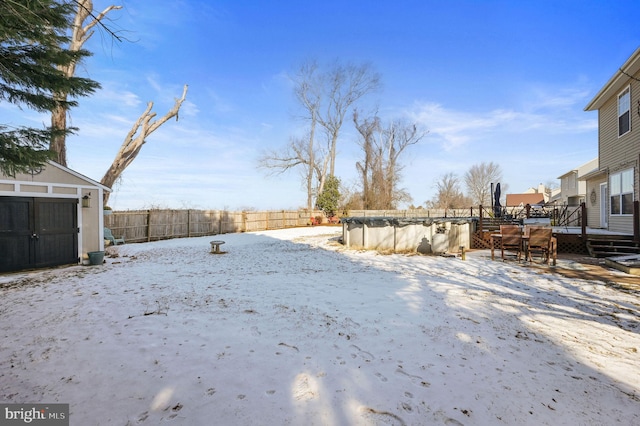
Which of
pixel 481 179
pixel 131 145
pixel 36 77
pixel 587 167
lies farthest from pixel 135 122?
pixel 481 179

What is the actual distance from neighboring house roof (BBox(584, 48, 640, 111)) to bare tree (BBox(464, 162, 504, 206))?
104 feet

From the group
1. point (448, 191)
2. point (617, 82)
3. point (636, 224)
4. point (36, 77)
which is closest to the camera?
point (36, 77)

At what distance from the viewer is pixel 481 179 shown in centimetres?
4209

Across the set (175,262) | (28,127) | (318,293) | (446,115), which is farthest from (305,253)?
(446,115)

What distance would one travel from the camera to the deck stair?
8195mm

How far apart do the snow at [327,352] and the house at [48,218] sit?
7.00ft

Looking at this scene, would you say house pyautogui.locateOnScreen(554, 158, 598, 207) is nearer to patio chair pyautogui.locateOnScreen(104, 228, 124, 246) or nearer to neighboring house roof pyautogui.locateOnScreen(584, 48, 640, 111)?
neighboring house roof pyautogui.locateOnScreen(584, 48, 640, 111)

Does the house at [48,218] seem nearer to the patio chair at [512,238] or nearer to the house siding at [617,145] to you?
the patio chair at [512,238]

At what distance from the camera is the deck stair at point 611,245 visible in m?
8.20

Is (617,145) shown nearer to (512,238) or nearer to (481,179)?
(512,238)

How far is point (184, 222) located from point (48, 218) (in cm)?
869

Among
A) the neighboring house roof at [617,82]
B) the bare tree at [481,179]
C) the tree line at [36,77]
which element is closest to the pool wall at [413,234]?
the neighboring house roof at [617,82]

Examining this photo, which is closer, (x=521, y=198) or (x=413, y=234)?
(x=413, y=234)

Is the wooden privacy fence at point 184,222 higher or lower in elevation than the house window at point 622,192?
lower
